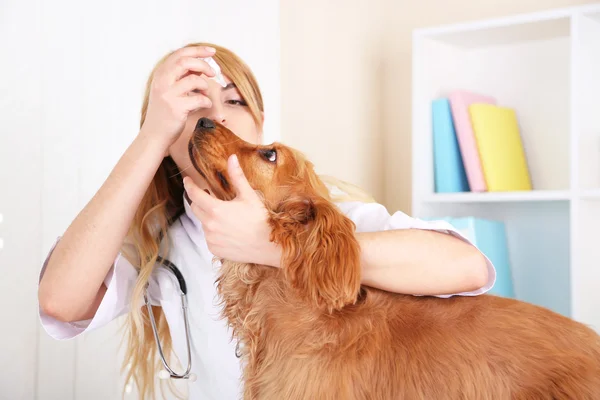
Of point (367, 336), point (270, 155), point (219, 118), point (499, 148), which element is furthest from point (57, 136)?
point (499, 148)

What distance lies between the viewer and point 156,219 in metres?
1.48

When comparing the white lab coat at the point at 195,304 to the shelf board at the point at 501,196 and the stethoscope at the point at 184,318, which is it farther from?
the shelf board at the point at 501,196

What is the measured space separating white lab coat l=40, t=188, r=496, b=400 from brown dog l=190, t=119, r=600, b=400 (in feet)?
0.86

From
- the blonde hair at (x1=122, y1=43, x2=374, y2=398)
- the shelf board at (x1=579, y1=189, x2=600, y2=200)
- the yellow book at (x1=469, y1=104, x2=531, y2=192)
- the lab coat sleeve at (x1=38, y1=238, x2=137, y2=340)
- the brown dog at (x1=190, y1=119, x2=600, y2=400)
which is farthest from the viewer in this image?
the yellow book at (x1=469, y1=104, x2=531, y2=192)

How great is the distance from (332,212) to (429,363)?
0.86 ft

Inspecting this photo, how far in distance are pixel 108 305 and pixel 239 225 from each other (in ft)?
1.37

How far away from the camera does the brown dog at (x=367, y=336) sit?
93 cm

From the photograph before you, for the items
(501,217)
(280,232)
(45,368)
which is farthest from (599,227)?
(45,368)

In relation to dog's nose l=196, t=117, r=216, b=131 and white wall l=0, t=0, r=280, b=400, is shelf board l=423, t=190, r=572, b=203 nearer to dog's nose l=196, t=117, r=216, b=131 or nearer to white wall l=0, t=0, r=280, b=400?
white wall l=0, t=0, r=280, b=400

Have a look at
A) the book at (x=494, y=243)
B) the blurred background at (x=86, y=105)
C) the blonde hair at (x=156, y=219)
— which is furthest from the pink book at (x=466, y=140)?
the blonde hair at (x=156, y=219)

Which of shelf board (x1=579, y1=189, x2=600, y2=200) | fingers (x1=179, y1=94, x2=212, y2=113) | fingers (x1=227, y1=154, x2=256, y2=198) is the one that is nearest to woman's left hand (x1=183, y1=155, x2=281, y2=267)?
fingers (x1=227, y1=154, x2=256, y2=198)

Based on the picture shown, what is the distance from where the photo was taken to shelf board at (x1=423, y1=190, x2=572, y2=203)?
2.21 metres

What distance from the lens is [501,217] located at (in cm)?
263

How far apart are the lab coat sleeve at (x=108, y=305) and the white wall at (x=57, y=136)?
0.25 meters
